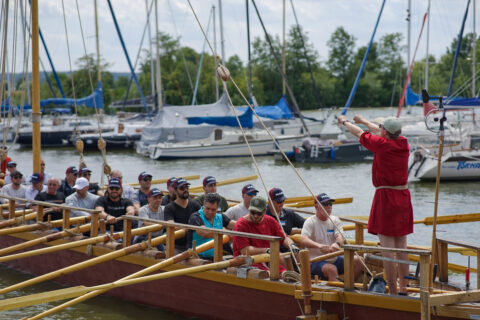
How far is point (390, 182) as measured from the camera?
7.79m

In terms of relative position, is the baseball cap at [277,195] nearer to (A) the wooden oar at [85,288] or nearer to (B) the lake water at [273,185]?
(A) the wooden oar at [85,288]

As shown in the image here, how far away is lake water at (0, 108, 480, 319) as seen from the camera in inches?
445

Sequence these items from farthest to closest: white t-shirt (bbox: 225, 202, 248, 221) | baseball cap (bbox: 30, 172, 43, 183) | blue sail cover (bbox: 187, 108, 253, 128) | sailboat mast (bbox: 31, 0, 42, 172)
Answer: blue sail cover (bbox: 187, 108, 253, 128) → sailboat mast (bbox: 31, 0, 42, 172) → baseball cap (bbox: 30, 172, 43, 183) → white t-shirt (bbox: 225, 202, 248, 221)

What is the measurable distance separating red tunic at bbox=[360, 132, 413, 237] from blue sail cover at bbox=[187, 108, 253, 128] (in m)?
30.5

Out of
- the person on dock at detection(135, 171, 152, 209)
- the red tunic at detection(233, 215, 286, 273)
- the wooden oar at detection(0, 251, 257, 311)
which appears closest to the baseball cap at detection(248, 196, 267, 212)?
the red tunic at detection(233, 215, 286, 273)

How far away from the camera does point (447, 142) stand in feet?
101

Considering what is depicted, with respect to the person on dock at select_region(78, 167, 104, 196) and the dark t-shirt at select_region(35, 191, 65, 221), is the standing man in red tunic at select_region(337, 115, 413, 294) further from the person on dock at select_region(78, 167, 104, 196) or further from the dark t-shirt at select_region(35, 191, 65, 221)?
the person on dock at select_region(78, 167, 104, 196)

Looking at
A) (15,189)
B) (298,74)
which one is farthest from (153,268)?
(298,74)

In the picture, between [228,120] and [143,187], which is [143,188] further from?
[228,120]

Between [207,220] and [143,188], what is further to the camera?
[143,188]

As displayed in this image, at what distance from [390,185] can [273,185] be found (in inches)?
822

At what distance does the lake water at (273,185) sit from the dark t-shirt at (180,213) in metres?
1.10

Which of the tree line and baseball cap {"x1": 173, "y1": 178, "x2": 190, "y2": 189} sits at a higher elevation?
the tree line

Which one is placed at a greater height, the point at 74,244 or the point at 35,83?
the point at 35,83
